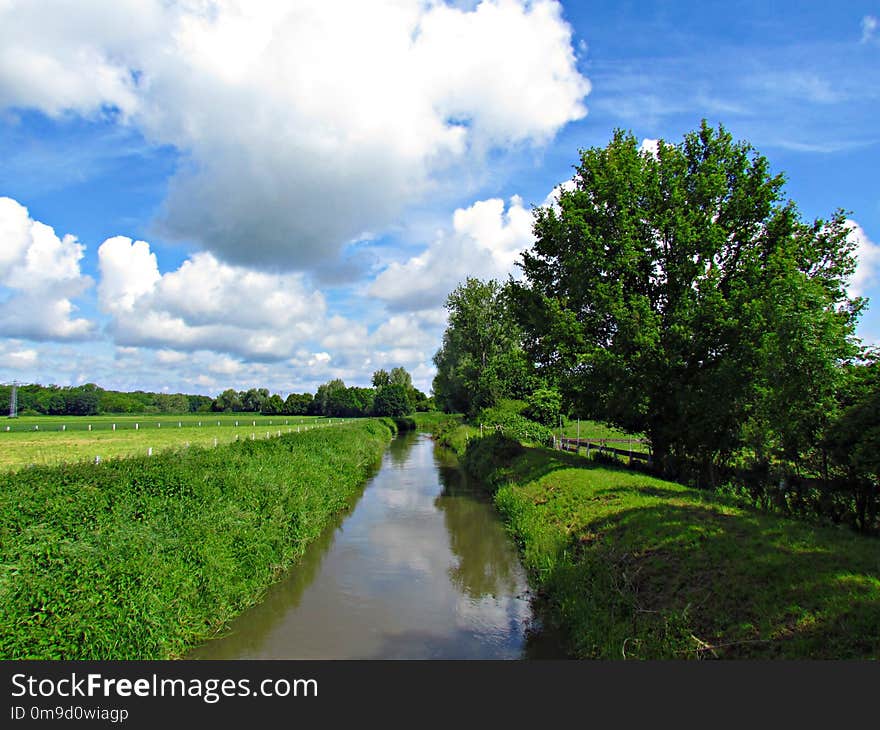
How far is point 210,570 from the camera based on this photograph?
9531 millimetres

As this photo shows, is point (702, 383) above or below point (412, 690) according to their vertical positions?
above

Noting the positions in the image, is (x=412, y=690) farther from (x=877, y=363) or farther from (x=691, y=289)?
(x=691, y=289)

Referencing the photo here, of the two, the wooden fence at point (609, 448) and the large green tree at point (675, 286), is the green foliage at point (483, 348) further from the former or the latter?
the large green tree at point (675, 286)

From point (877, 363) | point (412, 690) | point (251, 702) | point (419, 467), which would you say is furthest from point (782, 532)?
point (419, 467)

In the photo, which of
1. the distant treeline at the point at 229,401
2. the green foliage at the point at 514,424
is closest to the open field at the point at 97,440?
the green foliage at the point at 514,424

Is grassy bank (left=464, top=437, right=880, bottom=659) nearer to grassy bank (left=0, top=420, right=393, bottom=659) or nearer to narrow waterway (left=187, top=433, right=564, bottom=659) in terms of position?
narrow waterway (left=187, top=433, right=564, bottom=659)

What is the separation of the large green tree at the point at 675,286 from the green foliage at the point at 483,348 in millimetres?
26951

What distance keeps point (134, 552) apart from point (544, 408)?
34.6 m

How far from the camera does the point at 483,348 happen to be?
55594 millimetres

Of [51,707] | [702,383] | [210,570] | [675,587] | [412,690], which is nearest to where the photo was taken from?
[51,707]

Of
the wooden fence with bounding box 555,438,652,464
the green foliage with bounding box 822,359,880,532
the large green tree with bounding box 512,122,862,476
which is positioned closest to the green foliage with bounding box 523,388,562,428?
the wooden fence with bounding box 555,438,652,464

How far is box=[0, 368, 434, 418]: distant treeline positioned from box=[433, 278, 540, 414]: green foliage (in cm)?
6090

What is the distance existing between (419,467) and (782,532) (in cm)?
2866

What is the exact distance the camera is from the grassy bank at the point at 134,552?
6328 millimetres
